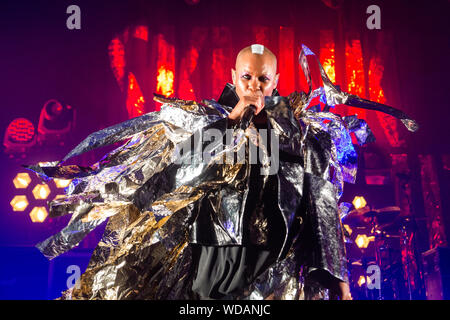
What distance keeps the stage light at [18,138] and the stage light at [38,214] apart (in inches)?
25.4

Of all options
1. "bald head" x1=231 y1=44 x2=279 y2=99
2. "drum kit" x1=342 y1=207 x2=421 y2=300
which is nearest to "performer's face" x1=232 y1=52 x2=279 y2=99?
"bald head" x1=231 y1=44 x2=279 y2=99

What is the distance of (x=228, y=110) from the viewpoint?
54.4 inches

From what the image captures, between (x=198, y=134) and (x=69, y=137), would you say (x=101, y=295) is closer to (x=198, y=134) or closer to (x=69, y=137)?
(x=198, y=134)

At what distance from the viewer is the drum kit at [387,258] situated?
3.43m

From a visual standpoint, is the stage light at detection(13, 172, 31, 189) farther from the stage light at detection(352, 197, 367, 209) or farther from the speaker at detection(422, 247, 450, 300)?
the speaker at detection(422, 247, 450, 300)

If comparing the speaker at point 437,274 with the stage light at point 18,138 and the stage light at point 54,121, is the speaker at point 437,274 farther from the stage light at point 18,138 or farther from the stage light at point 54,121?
the stage light at point 18,138

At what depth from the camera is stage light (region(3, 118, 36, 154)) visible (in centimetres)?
412

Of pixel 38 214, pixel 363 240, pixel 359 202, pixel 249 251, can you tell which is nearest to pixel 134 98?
pixel 38 214

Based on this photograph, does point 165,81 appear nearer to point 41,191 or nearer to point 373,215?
point 41,191

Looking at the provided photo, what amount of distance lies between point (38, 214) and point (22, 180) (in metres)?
0.42
